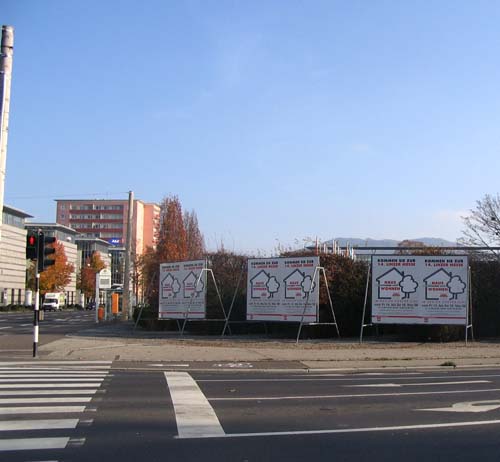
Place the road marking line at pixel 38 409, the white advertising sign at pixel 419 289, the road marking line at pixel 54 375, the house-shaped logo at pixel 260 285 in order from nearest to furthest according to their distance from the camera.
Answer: the road marking line at pixel 38 409 < the road marking line at pixel 54 375 < the white advertising sign at pixel 419 289 < the house-shaped logo at pixel 260 285

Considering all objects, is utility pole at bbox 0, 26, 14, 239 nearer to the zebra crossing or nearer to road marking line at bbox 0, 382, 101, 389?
the zebra crossing

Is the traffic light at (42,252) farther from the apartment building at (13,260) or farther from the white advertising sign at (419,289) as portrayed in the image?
the apartment building at (13,260)

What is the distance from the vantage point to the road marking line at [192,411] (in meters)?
8.88

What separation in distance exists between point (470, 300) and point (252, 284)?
30.6ft

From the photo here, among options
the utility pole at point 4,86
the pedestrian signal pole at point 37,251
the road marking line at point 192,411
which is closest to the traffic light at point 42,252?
the pedestrian signal pole at point 37,251

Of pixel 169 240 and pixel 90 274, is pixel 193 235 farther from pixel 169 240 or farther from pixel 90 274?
pixel 90 274

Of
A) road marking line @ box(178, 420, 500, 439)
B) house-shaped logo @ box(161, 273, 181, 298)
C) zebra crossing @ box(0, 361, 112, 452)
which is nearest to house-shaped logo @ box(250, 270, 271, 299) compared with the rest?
house-shaped logo @ box(161, 273, 181, 298)

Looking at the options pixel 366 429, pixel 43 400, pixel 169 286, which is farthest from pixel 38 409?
pixel 169 286

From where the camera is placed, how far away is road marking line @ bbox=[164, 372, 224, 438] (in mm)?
8883

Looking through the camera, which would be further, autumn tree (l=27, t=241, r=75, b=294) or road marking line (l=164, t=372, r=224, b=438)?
autumn tree (l=27, t=241, r=75, b=294)

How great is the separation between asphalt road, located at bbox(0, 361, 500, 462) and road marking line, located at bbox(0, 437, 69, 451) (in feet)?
0.12

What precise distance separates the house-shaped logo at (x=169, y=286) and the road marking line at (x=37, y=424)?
23047mm

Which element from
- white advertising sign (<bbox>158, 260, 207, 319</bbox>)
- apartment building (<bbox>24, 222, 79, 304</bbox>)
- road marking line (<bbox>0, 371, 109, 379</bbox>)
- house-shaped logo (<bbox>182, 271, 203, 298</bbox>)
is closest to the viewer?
road marking line (<bbox>0, 371, 109, 379</bbox>)

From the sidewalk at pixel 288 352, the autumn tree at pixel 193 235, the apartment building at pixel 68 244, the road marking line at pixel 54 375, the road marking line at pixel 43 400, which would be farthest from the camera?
the apartment building at pixel 68 244
